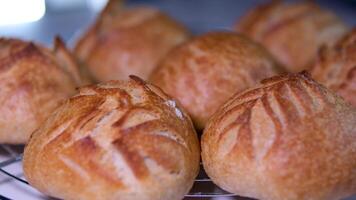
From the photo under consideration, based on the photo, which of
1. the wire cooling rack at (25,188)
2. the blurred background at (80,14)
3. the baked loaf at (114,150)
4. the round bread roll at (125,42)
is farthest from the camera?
the blurred background at (80,14)

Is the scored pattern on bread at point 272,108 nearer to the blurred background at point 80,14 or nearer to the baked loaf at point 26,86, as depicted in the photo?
the baked loaf at point 26,86

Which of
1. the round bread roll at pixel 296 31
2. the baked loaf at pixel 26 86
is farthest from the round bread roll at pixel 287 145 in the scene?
the round bread roll at pixel 296 31

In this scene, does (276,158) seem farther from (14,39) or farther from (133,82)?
(14,39)

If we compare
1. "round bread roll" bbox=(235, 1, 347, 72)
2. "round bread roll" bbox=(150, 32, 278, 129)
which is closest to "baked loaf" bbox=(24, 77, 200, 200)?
"round bread roll" bbox=(150, 32, 278, 129)

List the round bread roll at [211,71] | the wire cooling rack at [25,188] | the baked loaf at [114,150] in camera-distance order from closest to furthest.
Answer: the baked loaf at [114,150], the wire cooling rack at [25,188], the round bread roll at [211,71]

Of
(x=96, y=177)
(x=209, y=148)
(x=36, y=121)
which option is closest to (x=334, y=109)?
(x=209, y=148)

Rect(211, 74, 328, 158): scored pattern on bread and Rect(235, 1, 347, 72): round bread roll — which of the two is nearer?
Rect(211, 74, 328, 158): scored pattern on bread

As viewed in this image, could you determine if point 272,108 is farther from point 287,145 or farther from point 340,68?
point 340,68

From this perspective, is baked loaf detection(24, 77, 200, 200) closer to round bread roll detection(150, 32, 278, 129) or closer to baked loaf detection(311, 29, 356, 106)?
round bread roll detection(150, 32, 278, 129)
